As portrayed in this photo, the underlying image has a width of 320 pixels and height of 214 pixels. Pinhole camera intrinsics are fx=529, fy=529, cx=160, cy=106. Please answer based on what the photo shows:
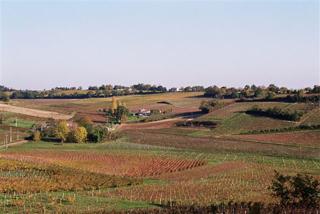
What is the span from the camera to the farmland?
38.0 metres

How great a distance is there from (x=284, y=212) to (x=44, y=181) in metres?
29.1

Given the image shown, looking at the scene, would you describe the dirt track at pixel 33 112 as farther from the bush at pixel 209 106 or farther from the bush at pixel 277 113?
the bush at pixel 277 113

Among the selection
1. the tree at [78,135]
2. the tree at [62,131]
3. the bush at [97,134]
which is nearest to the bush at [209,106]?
the bush at [97,134]

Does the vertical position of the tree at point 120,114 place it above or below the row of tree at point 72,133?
above

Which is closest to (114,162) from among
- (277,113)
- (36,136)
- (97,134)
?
(97,134)

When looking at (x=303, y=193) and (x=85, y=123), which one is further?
(x=85, y=123)

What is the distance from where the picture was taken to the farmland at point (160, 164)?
38.0 m

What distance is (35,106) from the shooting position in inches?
5423

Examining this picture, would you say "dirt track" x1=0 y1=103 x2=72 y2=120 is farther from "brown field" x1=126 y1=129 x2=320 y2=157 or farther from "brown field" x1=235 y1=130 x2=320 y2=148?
"brown field" x1=235 y1=130 x2=320 y2=148

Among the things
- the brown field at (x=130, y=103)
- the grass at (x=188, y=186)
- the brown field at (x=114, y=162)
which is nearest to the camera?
the grass at (x=188, y=186)

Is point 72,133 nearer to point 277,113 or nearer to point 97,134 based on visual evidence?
point 97,134

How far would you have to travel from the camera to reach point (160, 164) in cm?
6356

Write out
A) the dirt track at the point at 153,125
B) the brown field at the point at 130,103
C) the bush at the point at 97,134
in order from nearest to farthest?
the bush at the point at 97,134 → the dirt track at the point at 153,125 → the brown field at the point at 130,103

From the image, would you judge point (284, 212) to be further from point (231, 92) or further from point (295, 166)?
point (231, 92)
